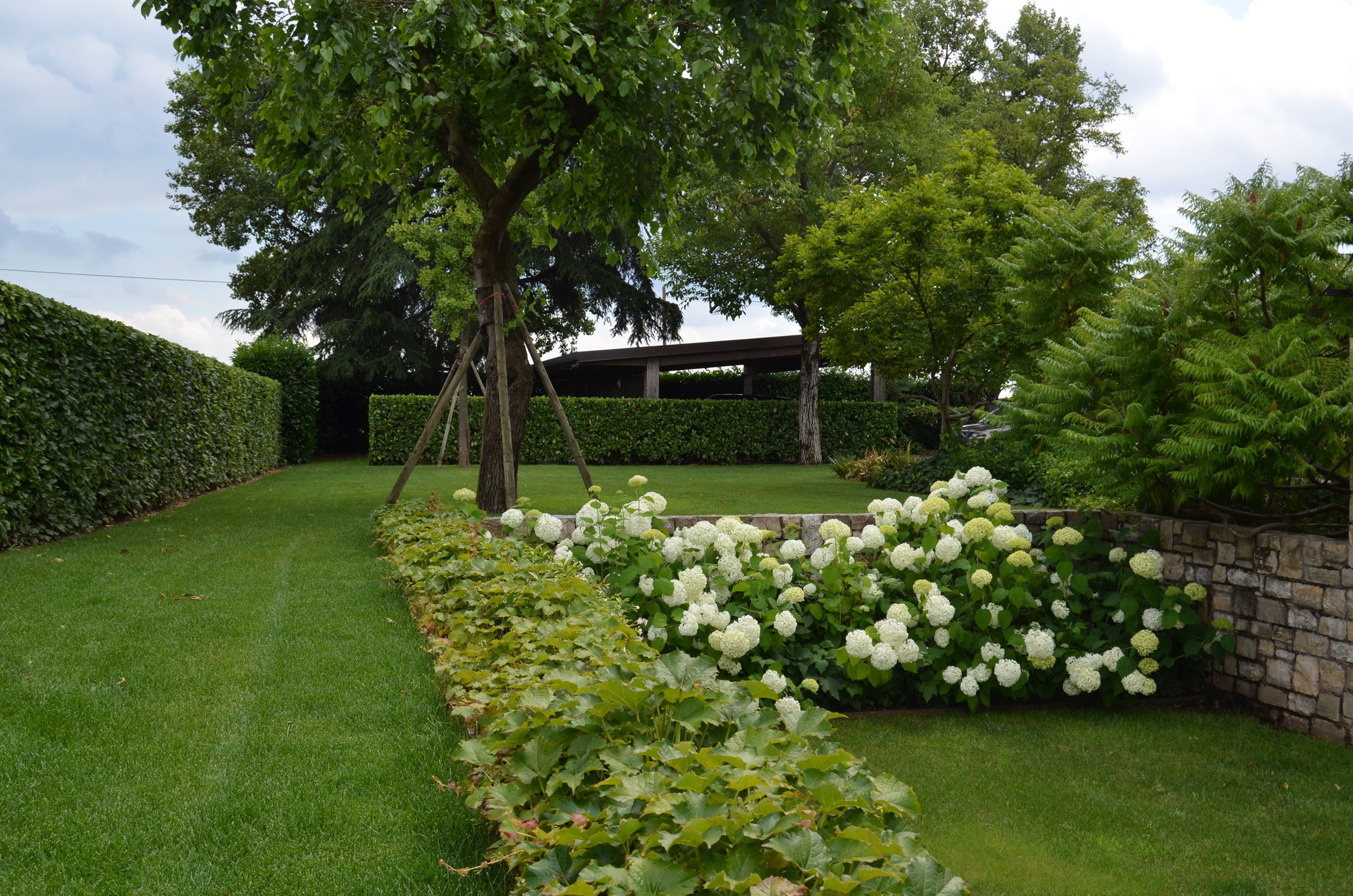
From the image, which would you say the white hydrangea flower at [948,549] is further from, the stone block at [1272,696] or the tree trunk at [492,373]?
the tree trunk at [492,373]

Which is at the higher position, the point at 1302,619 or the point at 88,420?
the point at 88,420

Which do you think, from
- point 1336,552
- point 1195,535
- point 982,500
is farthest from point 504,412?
point 1336,552

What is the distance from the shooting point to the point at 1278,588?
4.73m

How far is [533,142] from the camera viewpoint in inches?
349

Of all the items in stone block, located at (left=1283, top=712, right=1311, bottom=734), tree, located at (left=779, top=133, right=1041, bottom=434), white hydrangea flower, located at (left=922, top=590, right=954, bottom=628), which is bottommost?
stone block, located at (left=1283, top=712, right=1311, bottom=734)

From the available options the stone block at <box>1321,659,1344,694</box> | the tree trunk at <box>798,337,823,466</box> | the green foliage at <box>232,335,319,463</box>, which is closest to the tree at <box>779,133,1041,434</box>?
the tree trunk at <box>798,337,823,466</box>

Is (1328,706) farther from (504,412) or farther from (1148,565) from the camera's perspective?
(504,412)

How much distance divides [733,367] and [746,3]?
63.5 ft

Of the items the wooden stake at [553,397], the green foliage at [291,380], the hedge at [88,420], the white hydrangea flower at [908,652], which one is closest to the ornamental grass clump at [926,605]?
the white hydrangea flower at [908,652]

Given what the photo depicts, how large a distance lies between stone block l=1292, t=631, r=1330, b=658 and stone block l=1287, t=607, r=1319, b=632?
3cm

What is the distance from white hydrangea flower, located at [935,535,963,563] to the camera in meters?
5.18

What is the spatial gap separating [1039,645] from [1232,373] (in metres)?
1.75

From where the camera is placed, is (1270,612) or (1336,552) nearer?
(1336,552)

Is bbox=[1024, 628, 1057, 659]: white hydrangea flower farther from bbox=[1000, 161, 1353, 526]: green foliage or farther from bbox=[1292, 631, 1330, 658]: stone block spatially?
bbox=[1292, 631, 1330, 658]: stone block
